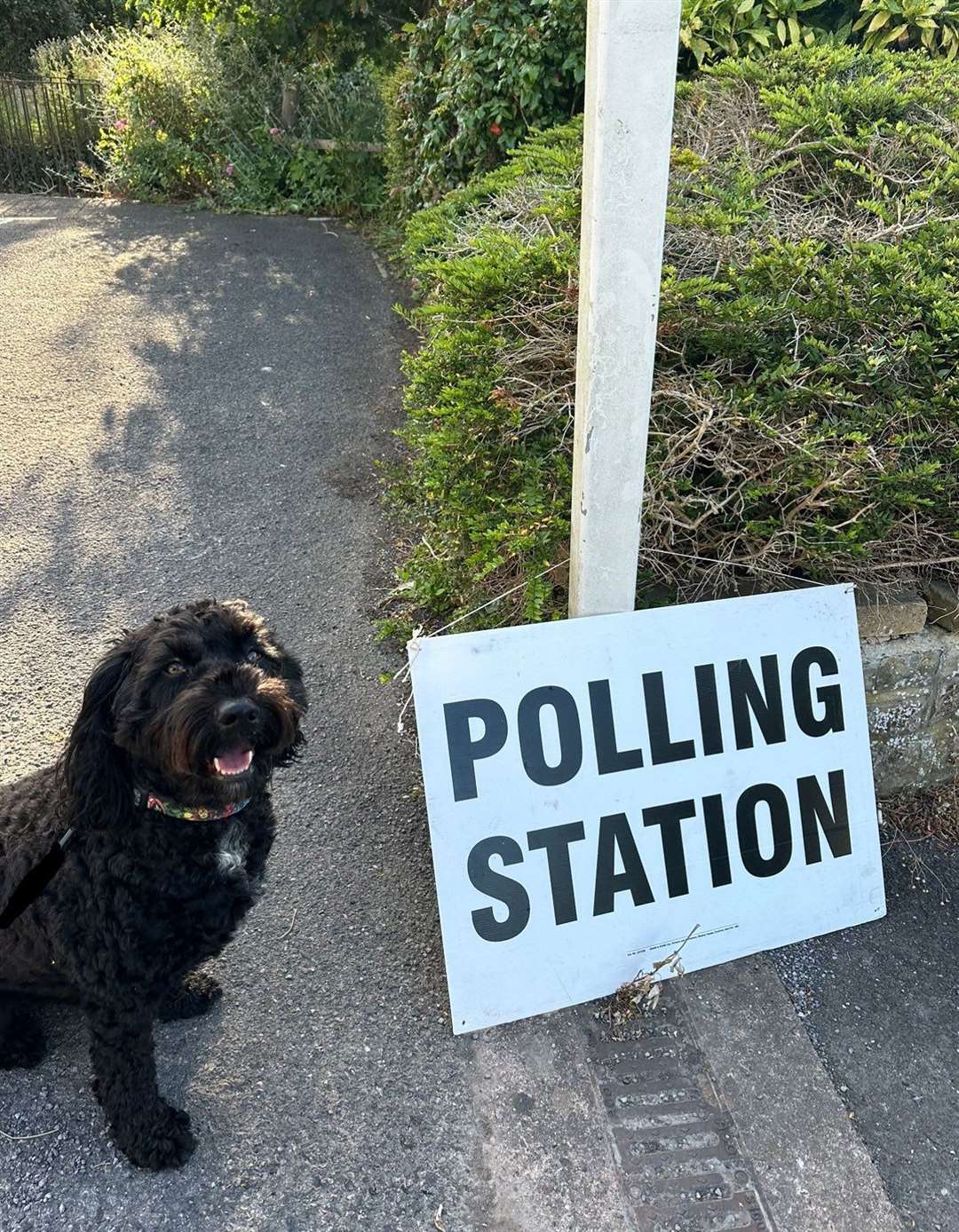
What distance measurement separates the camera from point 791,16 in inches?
212

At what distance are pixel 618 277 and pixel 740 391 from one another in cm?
95

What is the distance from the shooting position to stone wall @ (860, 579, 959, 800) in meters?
3.08

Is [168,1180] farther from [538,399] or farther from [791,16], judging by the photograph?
[791,16]

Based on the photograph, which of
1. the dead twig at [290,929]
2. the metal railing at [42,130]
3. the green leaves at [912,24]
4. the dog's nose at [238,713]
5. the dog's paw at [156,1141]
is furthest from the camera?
the metal railing at [42,130]

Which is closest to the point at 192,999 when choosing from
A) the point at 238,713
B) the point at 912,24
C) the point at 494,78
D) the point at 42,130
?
the point at 238,713

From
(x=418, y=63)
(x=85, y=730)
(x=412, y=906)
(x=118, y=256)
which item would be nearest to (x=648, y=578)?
(x=412, y=906)

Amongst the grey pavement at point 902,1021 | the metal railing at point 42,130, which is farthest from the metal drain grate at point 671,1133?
the metal railing at point 42,130

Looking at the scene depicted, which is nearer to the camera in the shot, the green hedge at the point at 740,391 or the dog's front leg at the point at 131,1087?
the dog's front leg at the point at 131,1087

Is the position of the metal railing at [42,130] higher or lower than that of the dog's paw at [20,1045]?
higher

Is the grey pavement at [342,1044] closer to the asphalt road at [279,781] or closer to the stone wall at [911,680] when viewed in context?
the asphalt road at [279,781]

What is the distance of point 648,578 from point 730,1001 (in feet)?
4.47

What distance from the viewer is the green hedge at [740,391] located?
3.00m

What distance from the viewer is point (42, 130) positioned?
12.1m

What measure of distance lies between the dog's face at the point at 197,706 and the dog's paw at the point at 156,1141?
816 mm
